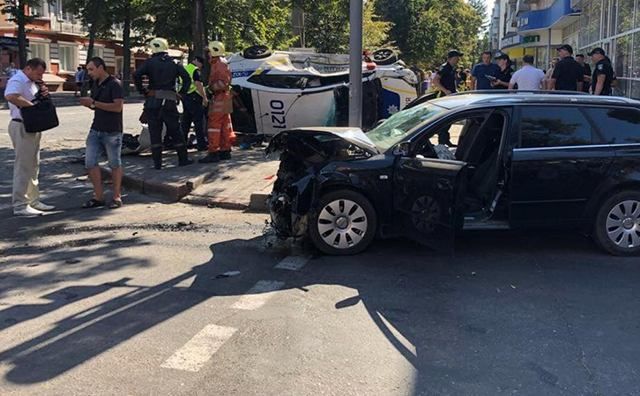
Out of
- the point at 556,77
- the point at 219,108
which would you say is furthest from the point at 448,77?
the point at 219,108

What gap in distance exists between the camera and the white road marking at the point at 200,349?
12.6 ft

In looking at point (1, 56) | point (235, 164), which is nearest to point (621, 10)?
point (235, 164)

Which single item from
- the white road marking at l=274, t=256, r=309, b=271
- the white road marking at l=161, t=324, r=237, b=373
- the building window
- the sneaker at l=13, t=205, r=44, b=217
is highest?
the building window

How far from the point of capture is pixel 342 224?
239 inches

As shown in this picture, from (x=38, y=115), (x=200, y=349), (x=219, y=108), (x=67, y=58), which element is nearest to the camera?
(x=200, y=349)

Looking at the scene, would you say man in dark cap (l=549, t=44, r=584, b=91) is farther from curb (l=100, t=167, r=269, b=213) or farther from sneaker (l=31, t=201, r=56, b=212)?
sneaker (l=31, t=201, r=56, b=212)

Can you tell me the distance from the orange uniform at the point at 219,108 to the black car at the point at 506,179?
444 cm

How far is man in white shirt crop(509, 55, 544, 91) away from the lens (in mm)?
11367

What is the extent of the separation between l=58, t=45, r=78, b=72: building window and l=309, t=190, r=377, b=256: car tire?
156 ft

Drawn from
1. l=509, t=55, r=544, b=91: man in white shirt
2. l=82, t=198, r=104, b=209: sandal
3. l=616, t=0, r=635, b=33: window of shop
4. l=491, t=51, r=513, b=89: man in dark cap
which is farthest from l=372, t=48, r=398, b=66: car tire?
l=82, t=198, r=104, b=209: sandal

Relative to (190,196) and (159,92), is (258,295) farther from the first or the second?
(159,92)

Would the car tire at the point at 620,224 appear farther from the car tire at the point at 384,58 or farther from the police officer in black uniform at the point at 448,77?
the car tire at the point at 384,58

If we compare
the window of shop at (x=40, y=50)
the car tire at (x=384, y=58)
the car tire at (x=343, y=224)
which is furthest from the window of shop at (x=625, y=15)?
the window of shop at (x=40, y=50)

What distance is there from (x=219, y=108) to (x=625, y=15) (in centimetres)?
1264
